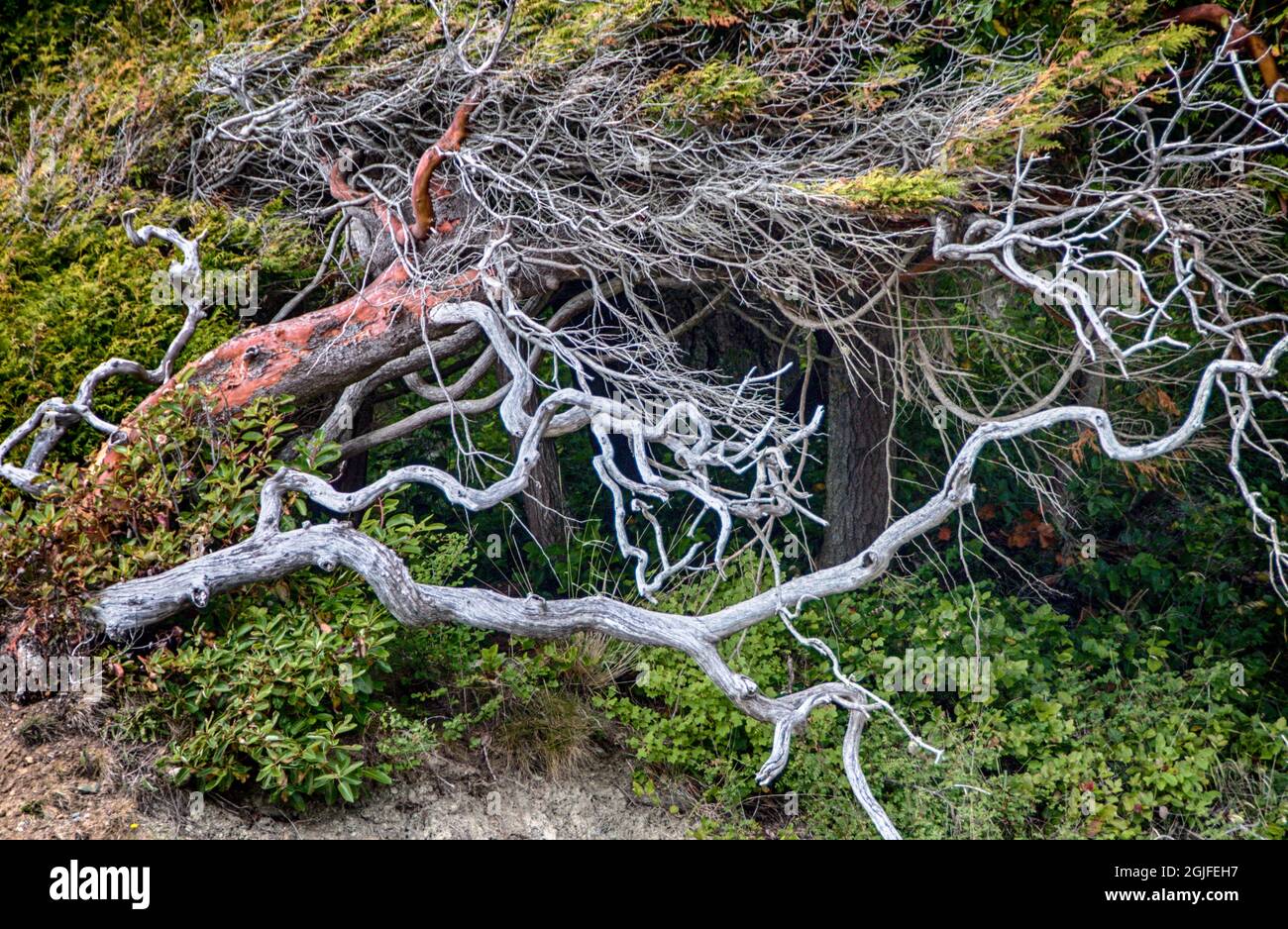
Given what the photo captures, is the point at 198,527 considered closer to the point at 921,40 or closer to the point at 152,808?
the point at 152,808

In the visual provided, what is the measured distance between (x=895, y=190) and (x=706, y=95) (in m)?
1.13

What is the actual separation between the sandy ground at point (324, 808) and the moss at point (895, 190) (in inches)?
130

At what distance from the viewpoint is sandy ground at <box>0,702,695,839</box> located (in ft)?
16.3

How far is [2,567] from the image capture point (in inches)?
211

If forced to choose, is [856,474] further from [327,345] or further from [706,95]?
[327,345]

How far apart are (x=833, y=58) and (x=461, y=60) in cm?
211

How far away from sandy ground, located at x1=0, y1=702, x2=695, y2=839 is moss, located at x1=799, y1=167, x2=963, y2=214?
329 centimetres

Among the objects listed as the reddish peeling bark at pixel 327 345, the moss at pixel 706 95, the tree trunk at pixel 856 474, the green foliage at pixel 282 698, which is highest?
the moss at pixel 706 95

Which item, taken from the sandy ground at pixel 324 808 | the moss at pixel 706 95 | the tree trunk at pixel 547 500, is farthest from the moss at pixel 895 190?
the sandy ground at pixel 324 808

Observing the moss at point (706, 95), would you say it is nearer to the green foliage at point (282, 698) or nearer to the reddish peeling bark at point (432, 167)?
the reddish peeling bark at point (432, 167)

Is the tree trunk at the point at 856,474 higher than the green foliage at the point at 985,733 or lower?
higher

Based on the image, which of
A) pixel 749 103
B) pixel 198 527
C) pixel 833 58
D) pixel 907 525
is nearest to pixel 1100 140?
pixel 833 58

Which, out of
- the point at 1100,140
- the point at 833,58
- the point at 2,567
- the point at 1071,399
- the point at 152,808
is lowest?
the point at 152,808

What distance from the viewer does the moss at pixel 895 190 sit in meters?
5.40
